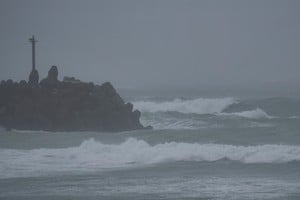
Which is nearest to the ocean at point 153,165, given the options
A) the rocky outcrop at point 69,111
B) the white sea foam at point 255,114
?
the rocky outcrop at point 69,111

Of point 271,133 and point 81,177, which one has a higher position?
point 271,133

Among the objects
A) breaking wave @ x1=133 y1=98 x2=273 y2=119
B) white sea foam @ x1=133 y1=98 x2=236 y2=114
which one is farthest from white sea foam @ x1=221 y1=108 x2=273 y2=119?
white sea foam @ x1=133 y1=98 x2=236 y2=114

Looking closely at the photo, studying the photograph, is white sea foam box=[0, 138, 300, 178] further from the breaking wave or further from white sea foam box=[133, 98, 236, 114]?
white sea foam box=[133, 98, 236, 114]

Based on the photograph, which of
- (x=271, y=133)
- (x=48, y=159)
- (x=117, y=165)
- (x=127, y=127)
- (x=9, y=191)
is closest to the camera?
(x=9, y=191)

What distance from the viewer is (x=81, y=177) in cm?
1955

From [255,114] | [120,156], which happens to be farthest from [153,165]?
[255,114]

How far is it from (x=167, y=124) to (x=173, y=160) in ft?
64.2

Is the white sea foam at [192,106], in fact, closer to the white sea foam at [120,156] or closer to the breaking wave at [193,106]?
the breaking wave at [193,106]

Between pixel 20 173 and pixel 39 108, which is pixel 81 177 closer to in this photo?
pixel 20 173

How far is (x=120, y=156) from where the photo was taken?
24.7 meters

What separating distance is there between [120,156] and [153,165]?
2535 millimetres

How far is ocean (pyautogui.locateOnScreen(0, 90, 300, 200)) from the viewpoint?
16984mm

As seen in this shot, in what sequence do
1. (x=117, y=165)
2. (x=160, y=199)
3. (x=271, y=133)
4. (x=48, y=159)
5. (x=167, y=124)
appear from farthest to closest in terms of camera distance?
(x=167, y=124) → (x=271, y=133) → (x=48, y=159) → (x=117, y=165) → (x=160, y=199)

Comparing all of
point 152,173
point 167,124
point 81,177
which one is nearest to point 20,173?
point 81,177
